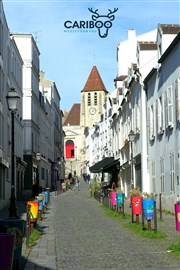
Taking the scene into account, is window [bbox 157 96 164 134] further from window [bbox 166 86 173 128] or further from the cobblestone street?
the cobblestone street

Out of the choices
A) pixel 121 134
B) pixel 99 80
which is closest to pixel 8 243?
pixel 121 134

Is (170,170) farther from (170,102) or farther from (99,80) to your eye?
(99,80)

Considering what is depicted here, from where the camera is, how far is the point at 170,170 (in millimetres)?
24734

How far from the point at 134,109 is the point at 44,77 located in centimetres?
5225

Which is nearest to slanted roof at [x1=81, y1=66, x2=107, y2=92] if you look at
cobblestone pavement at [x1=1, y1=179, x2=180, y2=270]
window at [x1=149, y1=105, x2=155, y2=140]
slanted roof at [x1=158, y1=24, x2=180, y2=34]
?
window at [x1=149, y1=105, x2=155, y2=140]

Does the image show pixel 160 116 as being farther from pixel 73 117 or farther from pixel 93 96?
Answer: pixel 73 117

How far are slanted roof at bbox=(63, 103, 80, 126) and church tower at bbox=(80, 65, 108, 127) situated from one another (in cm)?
2191

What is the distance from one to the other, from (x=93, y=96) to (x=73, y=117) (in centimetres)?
2941

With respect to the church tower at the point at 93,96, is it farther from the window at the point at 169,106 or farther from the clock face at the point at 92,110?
the window at the point at 169,106

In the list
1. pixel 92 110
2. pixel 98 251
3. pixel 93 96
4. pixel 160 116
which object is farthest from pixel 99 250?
pixel 92 110

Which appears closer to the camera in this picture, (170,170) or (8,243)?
(8,243)

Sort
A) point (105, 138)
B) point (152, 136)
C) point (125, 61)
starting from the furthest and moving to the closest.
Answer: point (105, 138) < point (125, 61) < point (152, 136)

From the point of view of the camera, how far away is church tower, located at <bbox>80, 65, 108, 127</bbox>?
454ft

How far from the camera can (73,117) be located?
168 m
